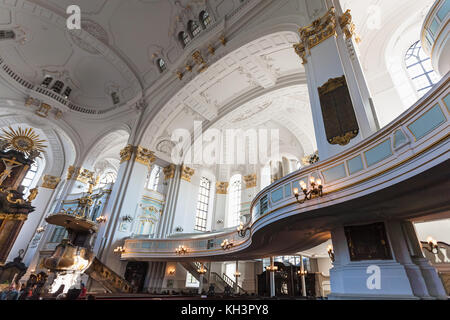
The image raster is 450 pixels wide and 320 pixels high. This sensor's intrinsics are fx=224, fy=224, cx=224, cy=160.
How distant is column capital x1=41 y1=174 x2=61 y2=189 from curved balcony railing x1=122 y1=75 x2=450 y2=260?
63.5 ft

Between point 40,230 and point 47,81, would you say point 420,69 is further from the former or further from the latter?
point 40,230

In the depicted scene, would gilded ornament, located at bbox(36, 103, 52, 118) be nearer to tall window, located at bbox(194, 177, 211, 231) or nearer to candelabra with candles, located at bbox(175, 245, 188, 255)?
tall window, located at bbox(194, 177, 211, 231)

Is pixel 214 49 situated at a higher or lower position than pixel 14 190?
higher

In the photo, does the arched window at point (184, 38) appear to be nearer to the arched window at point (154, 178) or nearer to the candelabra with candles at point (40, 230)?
the arched window at point (154, 178)

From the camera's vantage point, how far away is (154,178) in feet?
61.5

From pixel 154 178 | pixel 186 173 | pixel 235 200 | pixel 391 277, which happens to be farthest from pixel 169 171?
pixel 391 277

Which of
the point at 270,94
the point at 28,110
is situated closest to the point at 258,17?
the point at 270,94

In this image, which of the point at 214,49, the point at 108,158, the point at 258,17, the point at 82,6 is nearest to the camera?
the point at 258,17

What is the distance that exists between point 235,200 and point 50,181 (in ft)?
52.1

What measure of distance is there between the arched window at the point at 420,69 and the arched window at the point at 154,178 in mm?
17150

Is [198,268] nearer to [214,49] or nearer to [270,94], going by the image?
[270,94]

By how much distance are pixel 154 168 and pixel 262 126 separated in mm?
9749

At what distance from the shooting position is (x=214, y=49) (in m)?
13.5

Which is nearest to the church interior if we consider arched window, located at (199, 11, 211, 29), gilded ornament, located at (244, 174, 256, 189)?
arched window, located at (199, 11, 211, 29)
